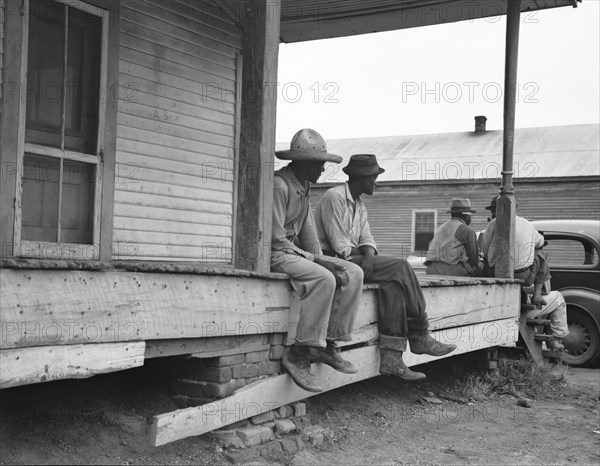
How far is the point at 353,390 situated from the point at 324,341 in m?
2.07

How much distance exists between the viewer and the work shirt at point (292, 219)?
5.61 metres

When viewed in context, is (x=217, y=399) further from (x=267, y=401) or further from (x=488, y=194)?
(x=488, y=194)

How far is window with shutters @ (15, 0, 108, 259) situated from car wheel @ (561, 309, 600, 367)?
286 inches

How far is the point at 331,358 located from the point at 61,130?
2.98 metres

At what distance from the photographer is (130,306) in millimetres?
4316

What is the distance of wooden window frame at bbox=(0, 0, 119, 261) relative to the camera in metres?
6.06

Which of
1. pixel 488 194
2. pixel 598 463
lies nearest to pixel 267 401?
pixel 598 463

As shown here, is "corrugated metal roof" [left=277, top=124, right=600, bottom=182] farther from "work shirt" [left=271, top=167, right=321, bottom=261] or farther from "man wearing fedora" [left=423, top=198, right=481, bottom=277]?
"work shirt" [left=271, top=167, right=321, bottom=261]

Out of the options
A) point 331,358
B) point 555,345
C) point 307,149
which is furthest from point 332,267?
point 555,345

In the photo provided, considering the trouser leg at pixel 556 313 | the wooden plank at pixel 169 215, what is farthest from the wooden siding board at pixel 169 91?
the trouser leg at pixel 556 313

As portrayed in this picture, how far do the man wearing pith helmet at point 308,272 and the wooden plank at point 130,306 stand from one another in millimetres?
183

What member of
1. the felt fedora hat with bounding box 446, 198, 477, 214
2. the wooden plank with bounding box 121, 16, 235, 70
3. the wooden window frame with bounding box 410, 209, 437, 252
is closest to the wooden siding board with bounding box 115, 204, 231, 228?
the wooden plank with bounding box 121, 16, 235, 70

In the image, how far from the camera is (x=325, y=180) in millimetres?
26297

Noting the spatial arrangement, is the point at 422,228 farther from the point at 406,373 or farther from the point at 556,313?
the point at 406,373
